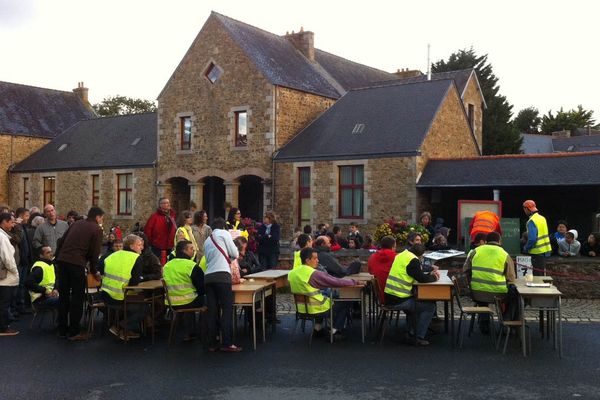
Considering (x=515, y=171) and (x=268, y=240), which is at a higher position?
(x=515, y=171)

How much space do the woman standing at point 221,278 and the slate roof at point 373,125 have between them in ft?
41.2

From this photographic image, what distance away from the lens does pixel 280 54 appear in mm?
26141

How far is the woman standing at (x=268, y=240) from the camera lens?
13.0 m

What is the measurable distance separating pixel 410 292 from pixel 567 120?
58421 millimetres

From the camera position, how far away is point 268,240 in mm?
13016

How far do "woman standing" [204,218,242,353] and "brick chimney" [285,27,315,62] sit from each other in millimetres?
21197

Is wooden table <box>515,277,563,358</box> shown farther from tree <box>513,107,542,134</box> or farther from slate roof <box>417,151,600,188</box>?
tree <box>513,107,542,134</box>

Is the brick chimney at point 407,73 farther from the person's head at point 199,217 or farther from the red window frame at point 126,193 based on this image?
the person's head at point 199,217

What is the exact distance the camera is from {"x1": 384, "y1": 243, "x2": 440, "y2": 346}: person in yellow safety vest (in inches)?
328

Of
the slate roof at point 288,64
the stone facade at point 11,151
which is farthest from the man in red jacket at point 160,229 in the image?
the stone facade at point 11,151

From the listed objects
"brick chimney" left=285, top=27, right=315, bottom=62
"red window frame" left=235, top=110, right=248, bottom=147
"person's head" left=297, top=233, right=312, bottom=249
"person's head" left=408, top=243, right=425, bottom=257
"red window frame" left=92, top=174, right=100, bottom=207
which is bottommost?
"person's head" left=408, top=243, right=425, bottom=257

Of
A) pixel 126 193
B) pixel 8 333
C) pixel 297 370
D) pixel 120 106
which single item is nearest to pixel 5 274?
pixel 8 333

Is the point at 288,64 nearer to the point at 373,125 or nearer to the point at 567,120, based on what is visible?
the point at 373,125

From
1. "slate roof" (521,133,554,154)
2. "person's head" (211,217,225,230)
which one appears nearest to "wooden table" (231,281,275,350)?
"person's head" (211,217,225,230)
